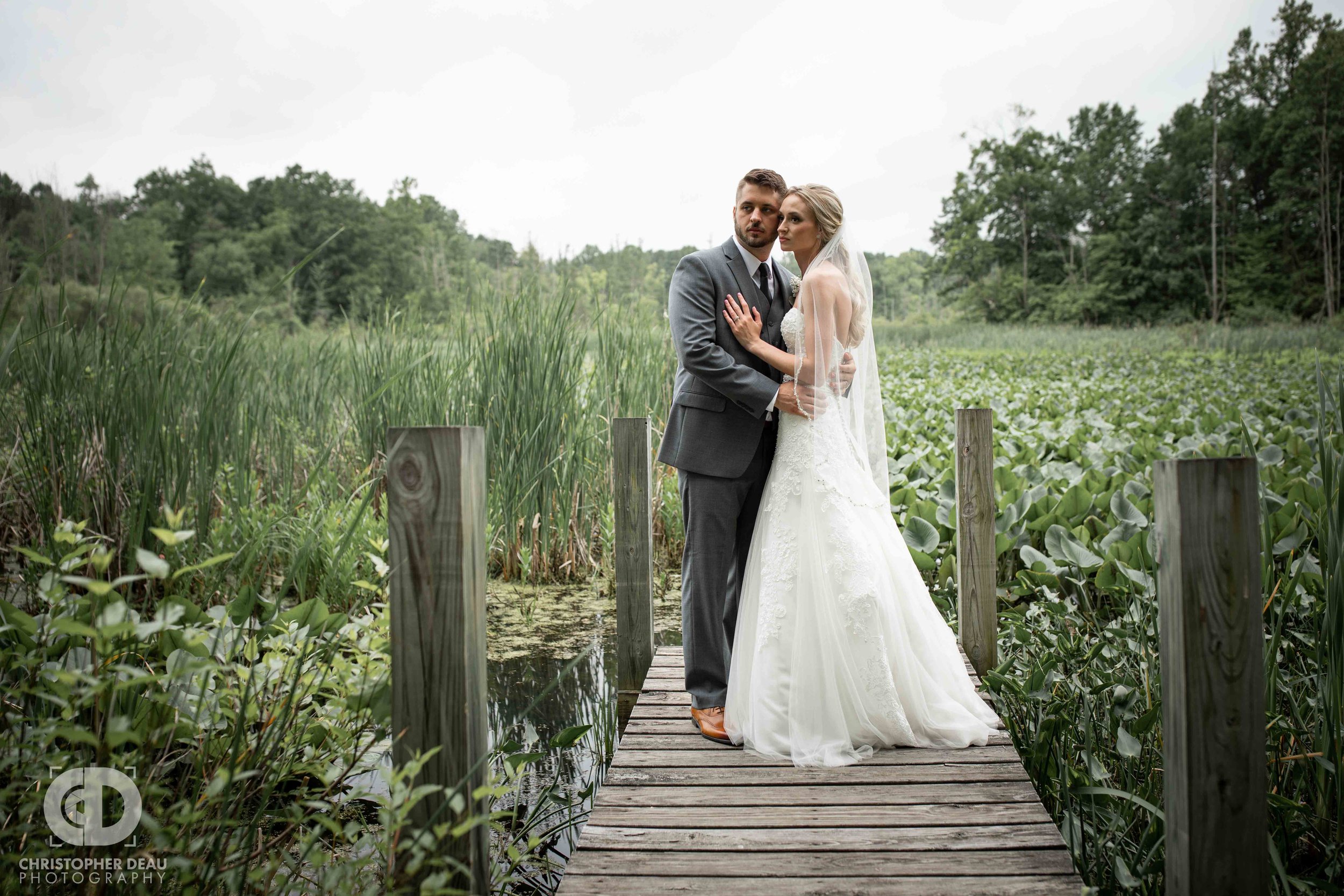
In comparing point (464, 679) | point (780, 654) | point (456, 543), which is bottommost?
point (780, 654)

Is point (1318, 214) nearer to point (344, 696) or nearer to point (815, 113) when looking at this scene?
point (815, 113)

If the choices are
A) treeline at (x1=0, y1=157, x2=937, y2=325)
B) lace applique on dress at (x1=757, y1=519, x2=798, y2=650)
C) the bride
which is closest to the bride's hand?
the bride

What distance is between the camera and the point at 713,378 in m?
2.20

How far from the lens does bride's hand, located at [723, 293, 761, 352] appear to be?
7.43ft

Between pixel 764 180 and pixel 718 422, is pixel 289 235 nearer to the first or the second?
pixel 764 180

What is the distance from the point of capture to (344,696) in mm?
1583

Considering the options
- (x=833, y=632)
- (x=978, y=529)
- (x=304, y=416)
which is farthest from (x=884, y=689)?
(x=304, y=416)

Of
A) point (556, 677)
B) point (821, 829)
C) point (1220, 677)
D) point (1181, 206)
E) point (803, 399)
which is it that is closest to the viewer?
point (1220, 677)

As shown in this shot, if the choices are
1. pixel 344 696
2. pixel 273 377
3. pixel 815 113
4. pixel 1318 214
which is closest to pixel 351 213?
pixel 815 113

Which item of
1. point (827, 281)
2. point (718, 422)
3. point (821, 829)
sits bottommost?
point (821, 829)

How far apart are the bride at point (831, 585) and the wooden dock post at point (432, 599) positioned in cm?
110

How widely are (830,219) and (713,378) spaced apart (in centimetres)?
61

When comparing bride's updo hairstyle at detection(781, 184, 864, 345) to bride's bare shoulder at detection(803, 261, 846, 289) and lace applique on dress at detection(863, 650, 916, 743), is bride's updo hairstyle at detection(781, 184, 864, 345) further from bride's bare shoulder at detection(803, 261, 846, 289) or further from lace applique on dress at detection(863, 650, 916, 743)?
lace applique on dress at detection(863, 650, 916, 743)

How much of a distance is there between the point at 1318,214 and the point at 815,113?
25.8 meters
